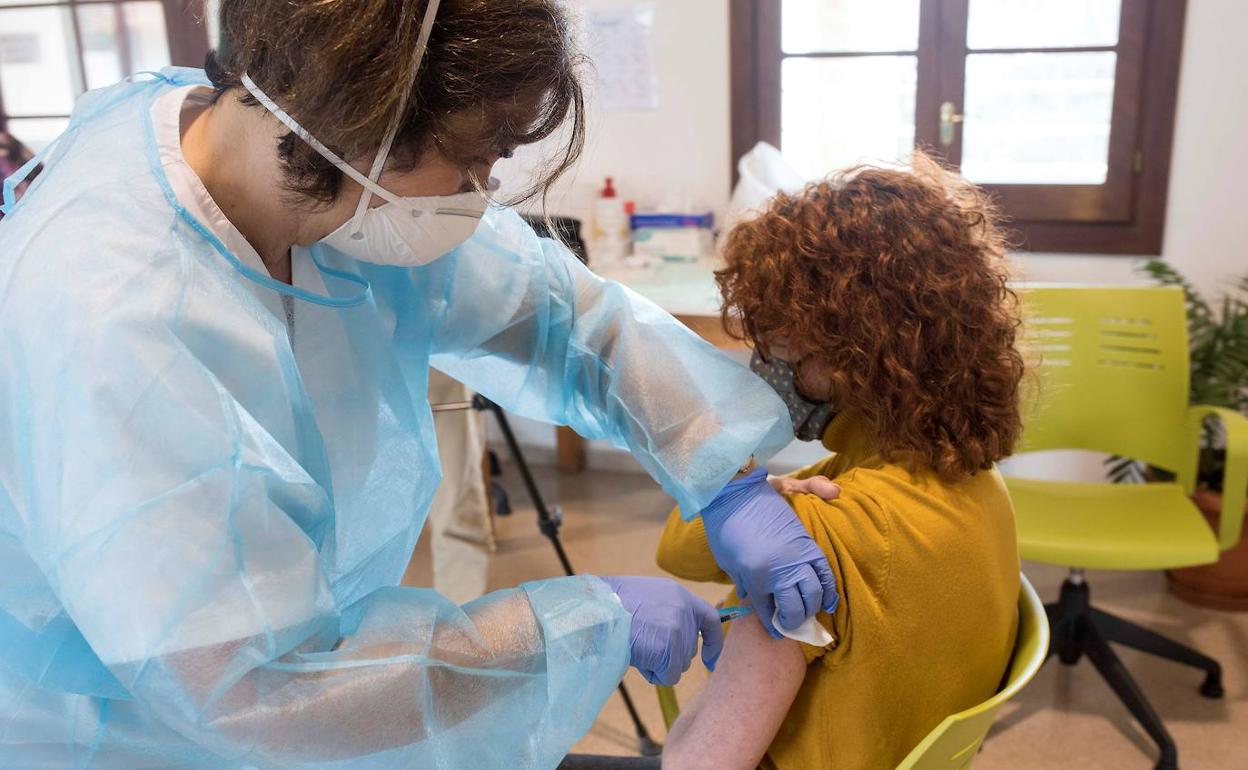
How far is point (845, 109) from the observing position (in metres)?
2.94

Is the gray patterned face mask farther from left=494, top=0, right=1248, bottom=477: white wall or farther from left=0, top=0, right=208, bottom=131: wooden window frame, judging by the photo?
left=0, top=0, right=208, bottom=131: wooden window frame

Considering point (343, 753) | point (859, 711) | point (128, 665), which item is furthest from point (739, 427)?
point (128, 665)

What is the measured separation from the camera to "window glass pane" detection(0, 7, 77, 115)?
3.41 metres

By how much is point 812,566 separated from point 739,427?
198 mm

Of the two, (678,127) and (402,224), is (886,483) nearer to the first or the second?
(402,224)

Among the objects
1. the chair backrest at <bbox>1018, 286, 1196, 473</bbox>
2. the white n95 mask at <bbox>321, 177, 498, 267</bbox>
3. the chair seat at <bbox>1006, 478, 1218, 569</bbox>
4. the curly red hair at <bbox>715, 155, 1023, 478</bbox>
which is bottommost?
the chair seat at <bbox>1006, 478, 1218, 569</bbox>

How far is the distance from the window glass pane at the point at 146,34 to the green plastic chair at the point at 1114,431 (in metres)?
2.74

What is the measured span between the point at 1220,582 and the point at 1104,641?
0.55m

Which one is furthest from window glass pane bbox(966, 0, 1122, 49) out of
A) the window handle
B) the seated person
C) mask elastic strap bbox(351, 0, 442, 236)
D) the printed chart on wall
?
mask elastic strap bbox(351, 0, 442, 236)

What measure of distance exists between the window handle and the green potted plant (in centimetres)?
60

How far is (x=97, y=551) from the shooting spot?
0.73 meters

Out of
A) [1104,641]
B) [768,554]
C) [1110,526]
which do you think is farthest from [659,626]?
[1104,641]

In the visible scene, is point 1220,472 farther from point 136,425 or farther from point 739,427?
point 136,425

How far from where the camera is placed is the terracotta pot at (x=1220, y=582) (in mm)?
2525
